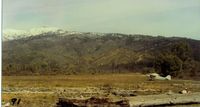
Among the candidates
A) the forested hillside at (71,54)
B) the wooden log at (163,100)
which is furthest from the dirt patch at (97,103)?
the forested hillside at (71,54)

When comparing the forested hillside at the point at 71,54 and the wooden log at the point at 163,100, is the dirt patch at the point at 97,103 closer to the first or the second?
the wooden log at the point at 163,100

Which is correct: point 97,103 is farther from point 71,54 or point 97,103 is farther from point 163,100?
point 71,54

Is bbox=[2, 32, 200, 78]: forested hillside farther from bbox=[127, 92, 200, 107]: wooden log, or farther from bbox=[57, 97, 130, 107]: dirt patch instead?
bbox=[57, 97, 130, 107]: dirt patch

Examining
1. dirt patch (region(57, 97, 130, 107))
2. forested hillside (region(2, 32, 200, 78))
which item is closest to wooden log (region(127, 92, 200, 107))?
dirt patch (region(57, 97, 130, 107))

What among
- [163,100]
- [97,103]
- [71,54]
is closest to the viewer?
[97,103]

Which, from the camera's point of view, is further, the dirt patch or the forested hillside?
the forested hillside

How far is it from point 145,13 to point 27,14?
1479 mm

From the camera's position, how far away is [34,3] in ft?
19.7

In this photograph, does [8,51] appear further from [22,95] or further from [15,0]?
[22,95]

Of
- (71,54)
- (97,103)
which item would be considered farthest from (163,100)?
(71,54)

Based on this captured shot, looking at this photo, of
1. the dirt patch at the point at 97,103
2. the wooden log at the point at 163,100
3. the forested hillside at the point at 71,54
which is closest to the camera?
the dirt patch at the point at 97,103

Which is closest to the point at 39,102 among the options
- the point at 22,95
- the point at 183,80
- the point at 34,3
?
the point at 22,95

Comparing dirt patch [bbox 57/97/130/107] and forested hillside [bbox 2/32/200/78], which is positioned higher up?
forested hillside [bbox 2/32/200/78]

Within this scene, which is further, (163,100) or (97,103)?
(163,100)
